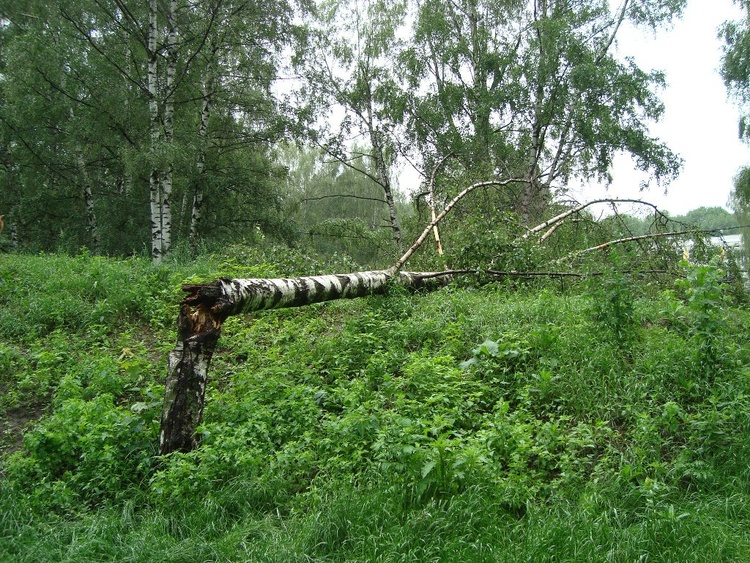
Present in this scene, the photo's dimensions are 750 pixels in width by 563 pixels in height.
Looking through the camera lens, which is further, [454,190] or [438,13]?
[438,13]

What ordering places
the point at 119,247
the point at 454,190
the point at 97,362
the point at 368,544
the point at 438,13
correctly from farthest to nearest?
the point at 438,13 < the point at 119,247 < the point at 454,190 < the point at 97,362 < the point at 368,544

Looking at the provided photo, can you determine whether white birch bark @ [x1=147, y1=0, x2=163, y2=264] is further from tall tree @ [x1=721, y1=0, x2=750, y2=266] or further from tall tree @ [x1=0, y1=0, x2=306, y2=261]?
tall tree @ [x1=721, y1=0, x2=750, y2=266]

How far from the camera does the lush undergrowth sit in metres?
2.93

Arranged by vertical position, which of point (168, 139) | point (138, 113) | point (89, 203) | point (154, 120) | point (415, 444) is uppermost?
point (138, 113)

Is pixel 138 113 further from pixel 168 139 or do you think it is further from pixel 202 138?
pixel 202 138

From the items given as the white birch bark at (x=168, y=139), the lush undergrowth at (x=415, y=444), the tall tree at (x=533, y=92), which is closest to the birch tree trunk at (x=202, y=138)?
→ the white birch bark at (x=168, y=139)

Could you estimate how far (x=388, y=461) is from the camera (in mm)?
3420

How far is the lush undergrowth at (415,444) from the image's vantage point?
2.93 meters

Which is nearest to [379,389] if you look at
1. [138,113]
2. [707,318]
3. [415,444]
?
[415,444]

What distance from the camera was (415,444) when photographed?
11.2ft

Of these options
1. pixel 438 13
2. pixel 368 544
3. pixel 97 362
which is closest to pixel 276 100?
pixel 438 13

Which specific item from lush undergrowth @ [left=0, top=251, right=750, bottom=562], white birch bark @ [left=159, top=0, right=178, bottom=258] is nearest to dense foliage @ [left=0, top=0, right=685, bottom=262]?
white birch bark @ [left=159, top=0, right=178, bottom=258]

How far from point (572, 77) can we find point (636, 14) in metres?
4.52

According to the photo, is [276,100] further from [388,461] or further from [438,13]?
[388,461]
